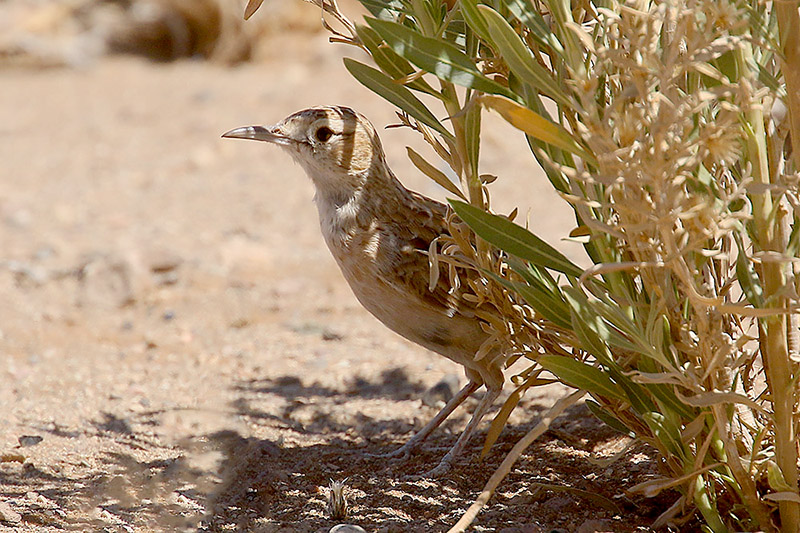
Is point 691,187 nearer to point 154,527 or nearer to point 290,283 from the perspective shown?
point 154,527

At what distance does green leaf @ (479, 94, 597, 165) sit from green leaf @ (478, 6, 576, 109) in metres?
0.09

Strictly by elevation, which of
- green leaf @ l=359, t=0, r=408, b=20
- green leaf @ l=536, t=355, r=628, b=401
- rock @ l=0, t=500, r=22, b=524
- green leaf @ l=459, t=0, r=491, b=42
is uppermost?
green leaf @ l=359, t=0, r=408, b=20

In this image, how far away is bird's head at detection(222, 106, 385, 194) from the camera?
3.56 meters

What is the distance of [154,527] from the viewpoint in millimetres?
2758

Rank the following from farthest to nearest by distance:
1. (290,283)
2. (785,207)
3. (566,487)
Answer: (290,283), (566,487), (785,207)

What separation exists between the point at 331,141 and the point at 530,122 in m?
1.64

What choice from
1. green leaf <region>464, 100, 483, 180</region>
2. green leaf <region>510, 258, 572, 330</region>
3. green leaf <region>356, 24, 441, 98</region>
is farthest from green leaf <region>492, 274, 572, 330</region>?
green leaf <region>356, 24, 441, 98</region>

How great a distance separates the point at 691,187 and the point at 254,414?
7.32ft

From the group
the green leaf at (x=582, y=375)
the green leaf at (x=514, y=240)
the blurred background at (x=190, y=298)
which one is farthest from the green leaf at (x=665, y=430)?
the blurred background at (x=190, y=298)

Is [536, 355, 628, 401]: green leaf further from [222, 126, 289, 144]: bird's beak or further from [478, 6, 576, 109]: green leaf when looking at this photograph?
[222, 126, 289, 144]: bird's beak

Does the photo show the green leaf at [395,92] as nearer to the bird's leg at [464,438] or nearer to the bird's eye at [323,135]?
the bird's eye at [323,135]

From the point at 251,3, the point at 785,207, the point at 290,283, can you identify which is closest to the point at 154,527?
the point at 251,3

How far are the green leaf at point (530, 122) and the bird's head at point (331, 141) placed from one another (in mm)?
1536

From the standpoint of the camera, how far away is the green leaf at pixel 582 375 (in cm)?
241
